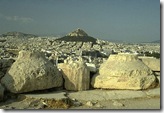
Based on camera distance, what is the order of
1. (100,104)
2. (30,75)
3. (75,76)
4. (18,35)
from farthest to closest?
1. (75,76)
2. (18,35)
3. (30,75)
4. (100,104)

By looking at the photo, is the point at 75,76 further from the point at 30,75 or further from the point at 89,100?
the point at 30,75

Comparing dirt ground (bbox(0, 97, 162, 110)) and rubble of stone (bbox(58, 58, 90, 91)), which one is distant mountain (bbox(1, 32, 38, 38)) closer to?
rubble of stone (bbox(58, 58, 90, 91))

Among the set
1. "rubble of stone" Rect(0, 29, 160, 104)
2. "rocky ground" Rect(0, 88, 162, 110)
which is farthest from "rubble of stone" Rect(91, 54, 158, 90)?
"rocky ground" Rect(0, 88, 162, 110)

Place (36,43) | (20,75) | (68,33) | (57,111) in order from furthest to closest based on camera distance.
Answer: (36,43), (68,33), (20,75), (57,111)

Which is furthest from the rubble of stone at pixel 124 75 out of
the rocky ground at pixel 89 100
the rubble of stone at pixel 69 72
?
the rocky ground at pixel 89 100

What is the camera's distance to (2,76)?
→ 23.2 feet

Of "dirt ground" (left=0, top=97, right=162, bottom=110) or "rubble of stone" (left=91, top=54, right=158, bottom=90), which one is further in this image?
"rubble of stone" (left=91, top=54, right=158, bottom=90)

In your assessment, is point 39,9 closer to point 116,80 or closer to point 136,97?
point 116,80

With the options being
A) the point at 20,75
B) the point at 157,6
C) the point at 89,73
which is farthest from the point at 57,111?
the point at 157,6

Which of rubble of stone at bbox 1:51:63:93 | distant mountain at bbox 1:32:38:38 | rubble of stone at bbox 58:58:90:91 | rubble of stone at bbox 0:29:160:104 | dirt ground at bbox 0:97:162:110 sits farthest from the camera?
rubble of stone at bbox 58:58:90:91

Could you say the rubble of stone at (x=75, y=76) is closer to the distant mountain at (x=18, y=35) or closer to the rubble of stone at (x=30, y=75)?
the rubble of stone at (x=30, y=75)

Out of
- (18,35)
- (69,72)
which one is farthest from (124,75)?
(18,35)

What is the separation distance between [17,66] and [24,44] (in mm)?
1349

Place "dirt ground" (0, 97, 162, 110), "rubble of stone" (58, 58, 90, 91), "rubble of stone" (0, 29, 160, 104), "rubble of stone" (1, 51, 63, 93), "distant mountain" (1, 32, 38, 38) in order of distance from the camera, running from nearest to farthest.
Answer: "dirt ground" (0, 97, 162, 110) → "rubble of stone" (1, 51, 63, 93) → "rubble of stone" (0, 29, 160, 104) → "distant mountain" (1, 32, 38, 38) → "rubble of stone" (58, 58, 90, 91)
